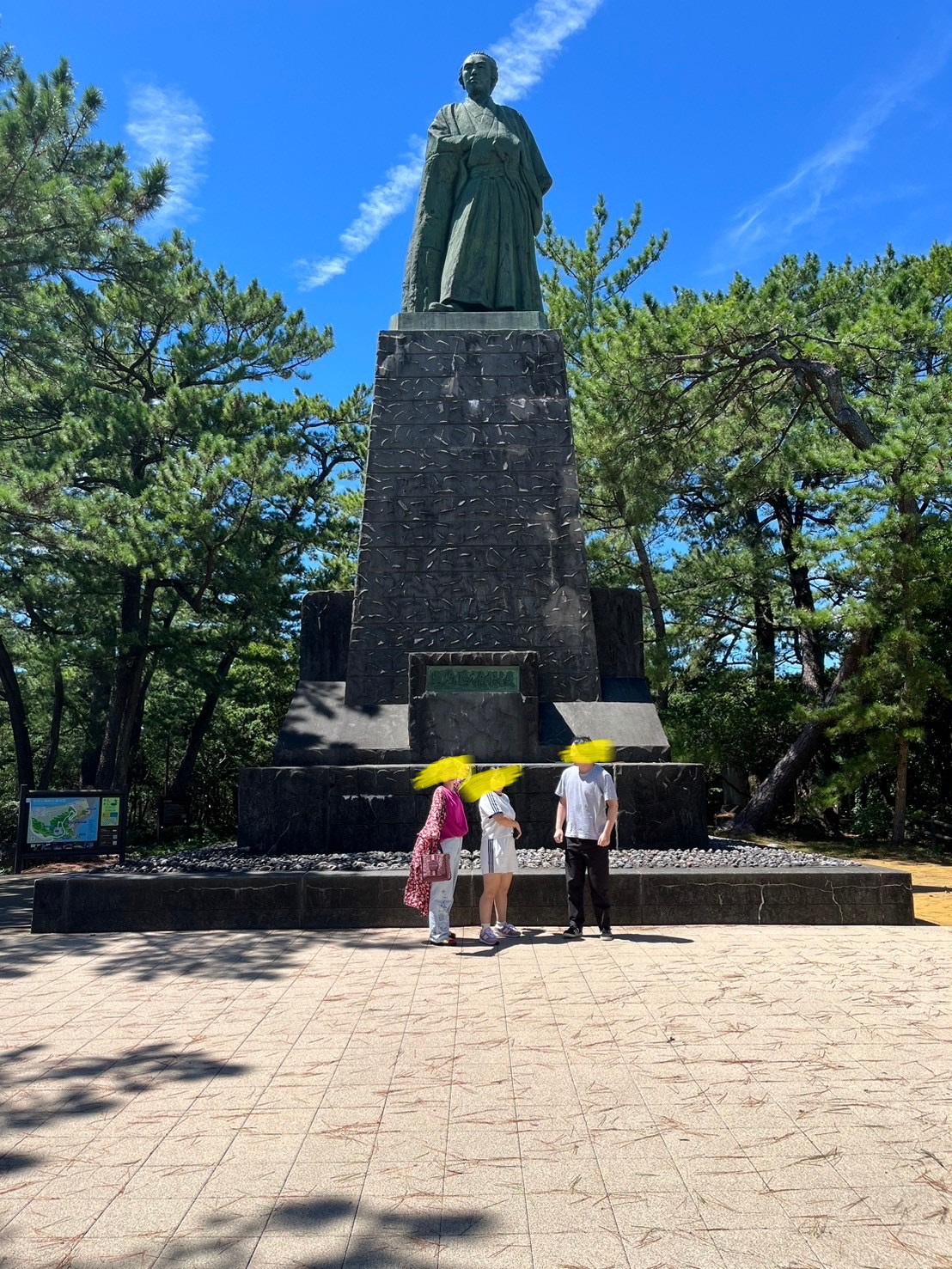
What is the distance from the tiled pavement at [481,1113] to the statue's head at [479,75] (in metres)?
8.90

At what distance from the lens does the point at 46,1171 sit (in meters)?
2.56

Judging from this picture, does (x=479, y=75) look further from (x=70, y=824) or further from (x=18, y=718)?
(x=18, y=718)

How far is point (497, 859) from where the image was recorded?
5.57 metres

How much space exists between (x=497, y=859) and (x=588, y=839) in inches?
21.7

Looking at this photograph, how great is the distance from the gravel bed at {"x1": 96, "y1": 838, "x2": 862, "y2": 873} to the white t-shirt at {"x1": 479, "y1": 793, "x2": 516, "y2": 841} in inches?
30.5

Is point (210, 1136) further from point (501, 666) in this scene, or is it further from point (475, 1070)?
point (501, 666)

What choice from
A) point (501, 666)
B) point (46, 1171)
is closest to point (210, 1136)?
point (46, 1171)

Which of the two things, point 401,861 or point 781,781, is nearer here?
point 401,861

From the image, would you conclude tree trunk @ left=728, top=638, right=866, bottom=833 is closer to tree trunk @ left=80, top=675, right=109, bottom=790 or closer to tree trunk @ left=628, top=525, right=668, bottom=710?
tree trunk @ left=628, top=525, right=668, bottom=710

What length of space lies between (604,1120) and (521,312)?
812 cm

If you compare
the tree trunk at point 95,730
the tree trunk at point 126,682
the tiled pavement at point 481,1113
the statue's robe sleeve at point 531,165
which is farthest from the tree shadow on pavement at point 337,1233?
the tree trunk at point 95,730

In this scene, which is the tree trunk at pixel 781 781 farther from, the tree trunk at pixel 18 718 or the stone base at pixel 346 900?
the tree trunk at pixel 18 718

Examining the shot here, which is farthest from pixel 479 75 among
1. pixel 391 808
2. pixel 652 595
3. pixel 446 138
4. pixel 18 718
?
pixel 18 718

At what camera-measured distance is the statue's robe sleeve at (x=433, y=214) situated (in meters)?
9.82
